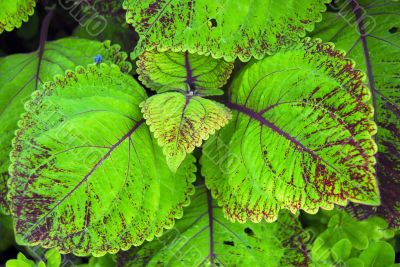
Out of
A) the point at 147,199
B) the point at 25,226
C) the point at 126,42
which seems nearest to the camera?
the point at 25,226

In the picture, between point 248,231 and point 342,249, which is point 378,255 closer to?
point 342,249

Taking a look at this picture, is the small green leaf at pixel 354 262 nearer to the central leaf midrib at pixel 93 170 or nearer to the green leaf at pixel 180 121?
the green leaf at pixel 180 121

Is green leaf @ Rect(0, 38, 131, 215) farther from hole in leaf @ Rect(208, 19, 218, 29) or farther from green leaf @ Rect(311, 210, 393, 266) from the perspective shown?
green leaf @ Rect(311, 210, 393, 266)

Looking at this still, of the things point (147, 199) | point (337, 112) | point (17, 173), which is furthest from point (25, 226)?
point (337, 112)

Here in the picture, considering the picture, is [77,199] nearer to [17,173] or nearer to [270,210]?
[17,173]

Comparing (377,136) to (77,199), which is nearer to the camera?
(77,199)

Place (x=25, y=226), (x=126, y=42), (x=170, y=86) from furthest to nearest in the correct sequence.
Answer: (x=126, y=42) < (x=170, y=86) < (x=25, y=226)

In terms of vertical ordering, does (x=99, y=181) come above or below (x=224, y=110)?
below
